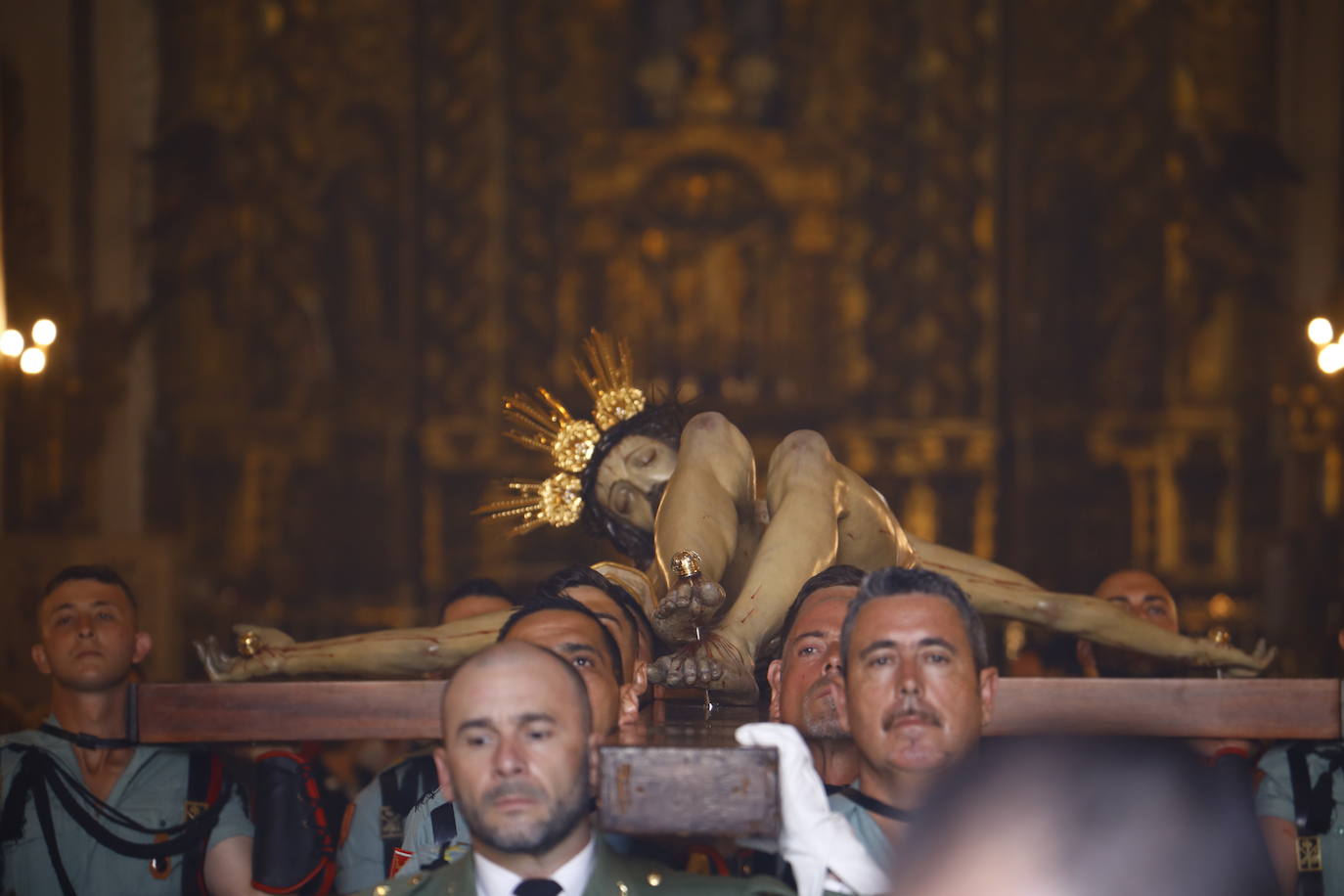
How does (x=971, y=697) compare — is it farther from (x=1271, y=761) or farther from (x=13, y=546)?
(x=13, y=546)

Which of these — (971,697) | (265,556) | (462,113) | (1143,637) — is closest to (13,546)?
(265,556)

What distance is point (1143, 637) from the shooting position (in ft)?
13.8

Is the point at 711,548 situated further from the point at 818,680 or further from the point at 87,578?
the point at 87,578

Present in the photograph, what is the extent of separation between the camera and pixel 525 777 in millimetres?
2703

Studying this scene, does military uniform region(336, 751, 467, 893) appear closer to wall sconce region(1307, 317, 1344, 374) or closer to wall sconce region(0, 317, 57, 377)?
wall sconce region(0, 317, 57, 377)

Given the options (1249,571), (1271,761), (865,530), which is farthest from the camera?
(1249,571)

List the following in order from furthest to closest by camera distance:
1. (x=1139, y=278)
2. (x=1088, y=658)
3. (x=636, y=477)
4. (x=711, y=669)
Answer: (x=1139, y=278) → (x=1088, y=658) → (x=636, y=477) → (x=711, y=669)

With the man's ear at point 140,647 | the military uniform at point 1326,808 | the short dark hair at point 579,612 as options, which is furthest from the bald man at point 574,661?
the military uniform at point 1326,808

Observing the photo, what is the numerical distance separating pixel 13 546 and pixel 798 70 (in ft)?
16.2

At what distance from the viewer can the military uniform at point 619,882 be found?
280 centimetres

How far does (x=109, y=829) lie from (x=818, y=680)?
1.82 meters

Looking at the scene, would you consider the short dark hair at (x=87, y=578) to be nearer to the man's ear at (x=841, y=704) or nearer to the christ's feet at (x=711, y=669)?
the christ's feet at (x=711, y=669)

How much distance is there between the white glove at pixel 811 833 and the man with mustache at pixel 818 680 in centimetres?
44

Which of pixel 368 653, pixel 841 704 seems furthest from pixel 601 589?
pixel 841 704
